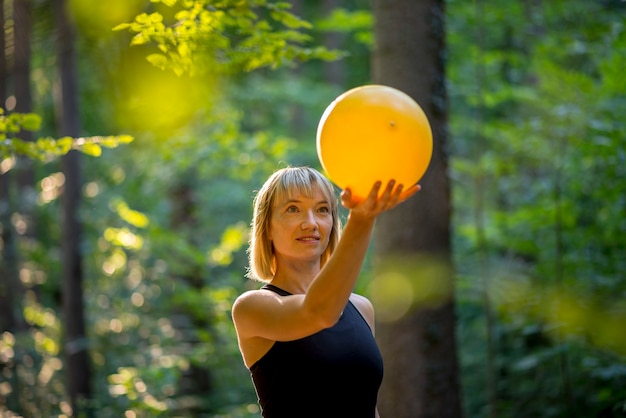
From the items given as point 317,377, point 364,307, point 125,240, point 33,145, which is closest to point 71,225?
point 125,240

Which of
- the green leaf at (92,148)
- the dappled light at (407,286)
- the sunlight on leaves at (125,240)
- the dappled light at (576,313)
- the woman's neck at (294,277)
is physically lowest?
the dappled light at (576,313)

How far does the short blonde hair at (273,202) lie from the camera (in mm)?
2174

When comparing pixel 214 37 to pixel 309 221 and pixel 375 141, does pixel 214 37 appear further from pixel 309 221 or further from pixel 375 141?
pixel 375 141

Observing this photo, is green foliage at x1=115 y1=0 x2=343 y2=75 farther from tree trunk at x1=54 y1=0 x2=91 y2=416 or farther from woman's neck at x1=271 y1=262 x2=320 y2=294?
tree trunk at x1=54 y1=0 x2=91 y2=416

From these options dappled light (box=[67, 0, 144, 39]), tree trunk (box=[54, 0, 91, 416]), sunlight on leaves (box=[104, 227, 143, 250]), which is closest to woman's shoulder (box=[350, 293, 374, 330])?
dappled light (box=[67, 0, 144, 39])

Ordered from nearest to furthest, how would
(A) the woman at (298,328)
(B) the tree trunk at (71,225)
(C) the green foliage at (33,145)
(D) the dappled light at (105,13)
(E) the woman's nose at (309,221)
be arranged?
(A) the woman at (298,328), (E) the woman's nose at (309,221), (C) the green foliage at (33,145), (D) the dappled light at (105,13), (B) the tree trunk at (71,225)

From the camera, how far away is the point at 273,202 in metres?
2.22

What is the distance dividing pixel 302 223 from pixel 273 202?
126mm

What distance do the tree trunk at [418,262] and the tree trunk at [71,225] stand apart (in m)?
4.99

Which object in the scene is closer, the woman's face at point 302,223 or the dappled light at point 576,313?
the woman's face at point 302,223

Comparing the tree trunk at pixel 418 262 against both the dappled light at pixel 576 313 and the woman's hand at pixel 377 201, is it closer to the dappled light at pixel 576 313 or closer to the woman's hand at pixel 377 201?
the dappled light at pixel 576 313

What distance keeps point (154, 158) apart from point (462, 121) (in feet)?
15.1

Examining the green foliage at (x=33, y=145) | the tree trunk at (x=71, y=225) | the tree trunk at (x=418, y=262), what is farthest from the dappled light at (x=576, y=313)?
the tree trunk at (x=71, y=225)

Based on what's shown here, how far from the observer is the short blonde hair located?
217 centimetres
